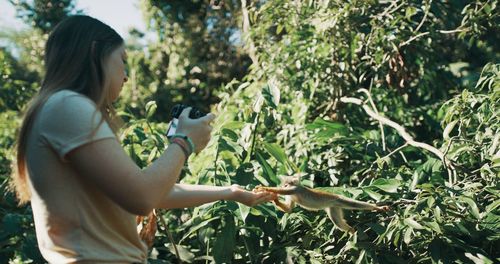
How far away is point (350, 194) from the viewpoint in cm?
312

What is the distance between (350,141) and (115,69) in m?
2.65

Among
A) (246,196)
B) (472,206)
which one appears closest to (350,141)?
(472,206)

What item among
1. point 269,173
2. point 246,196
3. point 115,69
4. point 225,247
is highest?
point 115,69

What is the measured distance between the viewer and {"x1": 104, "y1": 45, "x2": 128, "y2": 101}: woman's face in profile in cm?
150

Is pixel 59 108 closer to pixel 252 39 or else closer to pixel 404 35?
pixel 404 35

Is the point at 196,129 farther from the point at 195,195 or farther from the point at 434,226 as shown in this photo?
the point at 434,226

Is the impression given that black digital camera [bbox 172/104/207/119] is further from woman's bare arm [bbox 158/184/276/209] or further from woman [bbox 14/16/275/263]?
woman's bare arm [bbox 158/184/276/209]

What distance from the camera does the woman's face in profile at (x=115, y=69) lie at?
1502mm

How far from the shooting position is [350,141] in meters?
4.02

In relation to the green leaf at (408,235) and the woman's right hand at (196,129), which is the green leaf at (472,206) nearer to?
the green leaf at (408,235)

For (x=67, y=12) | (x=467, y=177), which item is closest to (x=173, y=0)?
(x=67, y=12)

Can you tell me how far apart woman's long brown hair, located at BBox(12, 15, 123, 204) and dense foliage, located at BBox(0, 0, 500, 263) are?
165 cm

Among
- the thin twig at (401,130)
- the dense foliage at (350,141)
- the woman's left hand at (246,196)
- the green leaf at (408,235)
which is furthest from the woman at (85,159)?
the thin twig at (401,130)

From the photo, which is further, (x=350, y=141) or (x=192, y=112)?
(x=350, y=141)
